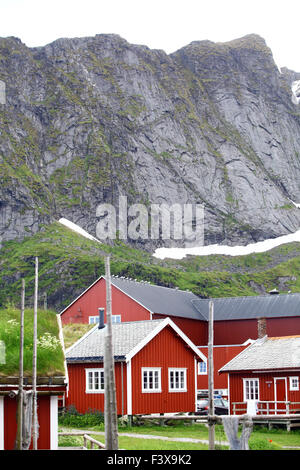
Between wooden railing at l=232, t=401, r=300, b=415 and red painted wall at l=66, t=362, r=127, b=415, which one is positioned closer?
red painted wall at l=66, t=362, r=127, b=415

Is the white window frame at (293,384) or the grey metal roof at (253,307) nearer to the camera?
the white window frame at (293,384)

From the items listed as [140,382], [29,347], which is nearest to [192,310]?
[140,382]

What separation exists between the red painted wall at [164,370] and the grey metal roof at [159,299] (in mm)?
22019

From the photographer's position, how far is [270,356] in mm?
41875

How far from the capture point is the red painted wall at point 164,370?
37781 millimetres

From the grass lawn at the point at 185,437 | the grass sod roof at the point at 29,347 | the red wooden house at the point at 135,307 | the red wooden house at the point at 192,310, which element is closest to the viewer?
the grass sod roof at the point at 29,347

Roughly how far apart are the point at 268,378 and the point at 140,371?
7.75 meters

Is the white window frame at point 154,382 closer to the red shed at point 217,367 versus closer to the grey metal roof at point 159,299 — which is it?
the red shed at point 217,367

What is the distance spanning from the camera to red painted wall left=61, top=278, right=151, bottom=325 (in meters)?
62.7

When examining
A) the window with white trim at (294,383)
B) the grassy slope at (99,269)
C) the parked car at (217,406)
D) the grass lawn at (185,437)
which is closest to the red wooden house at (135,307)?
the parked car at (217,406)

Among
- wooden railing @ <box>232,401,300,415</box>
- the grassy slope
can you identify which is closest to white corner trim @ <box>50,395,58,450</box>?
wooden railing @ <box>232,401,300,415</box>

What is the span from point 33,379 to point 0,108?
17892 cm

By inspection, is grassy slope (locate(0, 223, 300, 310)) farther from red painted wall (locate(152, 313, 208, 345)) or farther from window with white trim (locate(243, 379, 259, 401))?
window with white trim (locate(243, 379, 259, 401))
